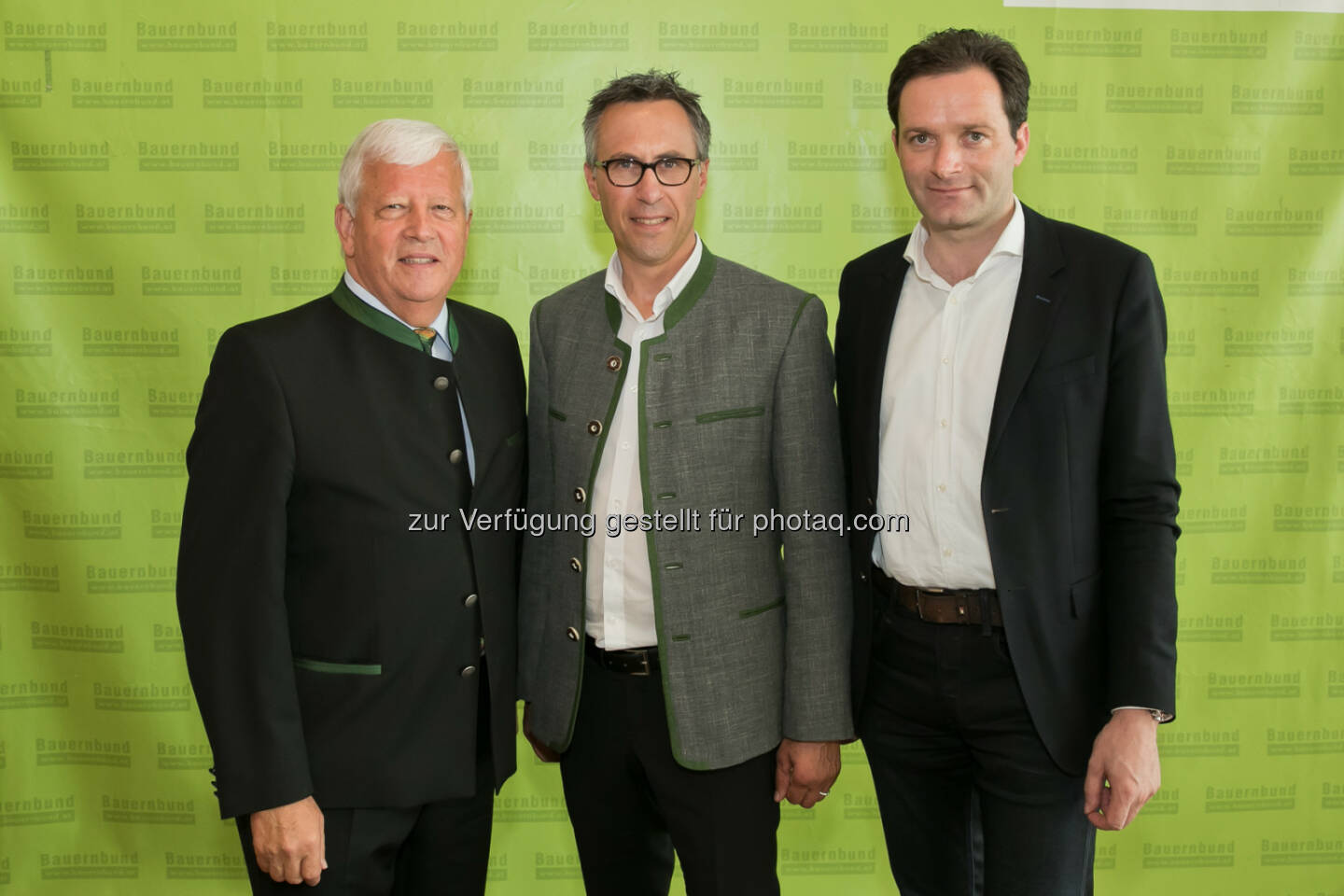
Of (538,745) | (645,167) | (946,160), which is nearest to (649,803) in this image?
(538,745)

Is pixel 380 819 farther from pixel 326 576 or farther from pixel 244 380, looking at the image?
pixel 244 380

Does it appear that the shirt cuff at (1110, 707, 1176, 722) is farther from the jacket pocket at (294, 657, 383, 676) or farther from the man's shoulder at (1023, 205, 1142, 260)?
the jacket pocket at (294, 657, 383, 676)

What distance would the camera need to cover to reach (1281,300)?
9.41ft

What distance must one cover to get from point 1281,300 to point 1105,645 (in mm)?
1763

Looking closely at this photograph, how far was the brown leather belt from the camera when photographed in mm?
1655

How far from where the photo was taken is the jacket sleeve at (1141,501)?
1588 millimetres

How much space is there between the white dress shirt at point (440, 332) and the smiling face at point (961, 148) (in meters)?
0.90

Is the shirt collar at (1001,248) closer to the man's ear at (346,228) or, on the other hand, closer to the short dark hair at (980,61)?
the short dark hair at (980,61)

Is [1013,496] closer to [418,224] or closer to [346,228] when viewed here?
[418,224]

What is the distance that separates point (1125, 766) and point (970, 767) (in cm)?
31

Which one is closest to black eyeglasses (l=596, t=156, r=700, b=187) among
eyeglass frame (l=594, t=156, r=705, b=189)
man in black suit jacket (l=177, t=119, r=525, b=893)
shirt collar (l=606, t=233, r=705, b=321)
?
eyeglass frame (l=594, t=156, r=705, b=189)

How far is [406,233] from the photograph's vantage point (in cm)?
161

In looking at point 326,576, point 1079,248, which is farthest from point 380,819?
point 1079,248

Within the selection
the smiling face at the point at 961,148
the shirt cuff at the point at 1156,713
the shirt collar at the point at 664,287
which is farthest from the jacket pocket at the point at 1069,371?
the shirt collar at the point at 664,287
